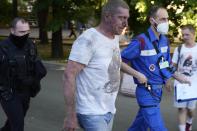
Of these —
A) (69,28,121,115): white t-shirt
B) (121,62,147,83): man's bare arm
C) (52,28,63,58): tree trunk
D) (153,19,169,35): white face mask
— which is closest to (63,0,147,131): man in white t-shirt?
(69,28,121,115): white t-shirt

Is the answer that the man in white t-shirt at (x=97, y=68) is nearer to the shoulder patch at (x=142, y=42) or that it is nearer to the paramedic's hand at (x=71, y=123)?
the paramedic's hand at (x=71, y=123)

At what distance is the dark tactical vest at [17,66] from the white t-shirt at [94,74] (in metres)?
1.81

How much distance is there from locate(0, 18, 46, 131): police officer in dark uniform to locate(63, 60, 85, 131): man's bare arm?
74.9 inches

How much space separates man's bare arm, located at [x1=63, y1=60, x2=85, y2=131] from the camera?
3.52m

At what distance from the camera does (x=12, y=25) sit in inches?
222

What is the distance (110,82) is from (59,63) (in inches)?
471

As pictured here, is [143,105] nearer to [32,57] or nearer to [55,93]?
[32,57]

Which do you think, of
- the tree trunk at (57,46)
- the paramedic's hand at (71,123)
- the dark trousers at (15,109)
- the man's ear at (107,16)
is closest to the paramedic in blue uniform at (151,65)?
the dark trousers at (15,109)

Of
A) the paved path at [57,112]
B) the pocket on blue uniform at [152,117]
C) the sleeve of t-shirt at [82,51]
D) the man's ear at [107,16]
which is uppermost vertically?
the man's ear at [107,16]

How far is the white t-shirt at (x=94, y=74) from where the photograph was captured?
3709 millimetres

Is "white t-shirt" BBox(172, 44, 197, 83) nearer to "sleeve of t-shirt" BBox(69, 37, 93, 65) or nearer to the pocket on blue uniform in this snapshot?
the pocket on blue uniform

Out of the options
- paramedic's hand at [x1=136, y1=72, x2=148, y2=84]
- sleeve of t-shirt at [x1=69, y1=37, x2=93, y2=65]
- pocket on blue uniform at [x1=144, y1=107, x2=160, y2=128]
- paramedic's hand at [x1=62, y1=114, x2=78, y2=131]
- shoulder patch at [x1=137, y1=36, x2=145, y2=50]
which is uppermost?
sleeve of t-shirt at [x1=69, y1=37, x2=93, y2=65]

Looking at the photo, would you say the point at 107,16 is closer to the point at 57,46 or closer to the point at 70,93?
the point at 70,93

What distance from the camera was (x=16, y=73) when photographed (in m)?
5.41
